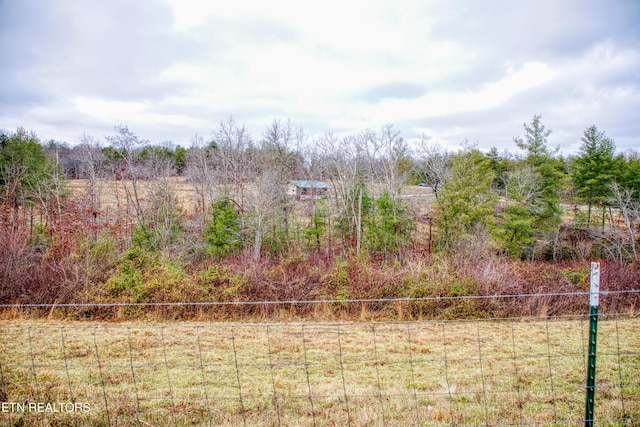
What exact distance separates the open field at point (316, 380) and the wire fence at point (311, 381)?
20mm

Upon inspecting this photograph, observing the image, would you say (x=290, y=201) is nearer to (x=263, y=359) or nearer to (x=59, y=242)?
(x=59, y=242)

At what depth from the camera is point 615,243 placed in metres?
26.1

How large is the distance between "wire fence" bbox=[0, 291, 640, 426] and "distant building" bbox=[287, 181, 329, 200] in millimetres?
22722

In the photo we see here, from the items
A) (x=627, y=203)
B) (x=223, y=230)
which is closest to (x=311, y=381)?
(x=223, y=230)

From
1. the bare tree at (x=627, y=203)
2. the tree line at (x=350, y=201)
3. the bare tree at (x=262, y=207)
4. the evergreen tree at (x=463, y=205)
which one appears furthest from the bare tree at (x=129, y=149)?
the bare tree at (x=627, y=203)

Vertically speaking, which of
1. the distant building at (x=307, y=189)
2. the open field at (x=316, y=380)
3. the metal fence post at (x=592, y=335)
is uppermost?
the distant building at (x=307, y=189)

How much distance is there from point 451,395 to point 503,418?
2.14 feet

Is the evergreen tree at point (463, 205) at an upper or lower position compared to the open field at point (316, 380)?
upper

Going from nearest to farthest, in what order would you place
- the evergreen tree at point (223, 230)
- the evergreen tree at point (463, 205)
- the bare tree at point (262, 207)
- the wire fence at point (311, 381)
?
the wire fence at point (311, 381) → the evergreen tree at point (223, 230) → the bare tree at point (262, 207) → the evergreen tree at point (463, 205)

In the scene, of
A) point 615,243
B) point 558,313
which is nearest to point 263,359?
point 558,313

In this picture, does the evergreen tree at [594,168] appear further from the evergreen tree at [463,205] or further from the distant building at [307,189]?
the distant building at [307,189]

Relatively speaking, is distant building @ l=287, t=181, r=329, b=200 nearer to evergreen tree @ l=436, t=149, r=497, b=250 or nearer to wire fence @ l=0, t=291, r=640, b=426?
evergreen tree @ l=436, t=149, r=497, b=250

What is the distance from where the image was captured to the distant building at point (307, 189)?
3067cm

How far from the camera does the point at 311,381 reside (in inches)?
205
